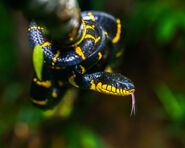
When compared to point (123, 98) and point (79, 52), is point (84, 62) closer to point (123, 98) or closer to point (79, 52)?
point (79, 52)

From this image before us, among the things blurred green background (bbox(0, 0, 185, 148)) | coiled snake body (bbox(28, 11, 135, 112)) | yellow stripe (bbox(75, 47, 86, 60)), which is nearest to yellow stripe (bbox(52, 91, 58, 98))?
coiled snake body (bbox(28, 11, 135, 112))

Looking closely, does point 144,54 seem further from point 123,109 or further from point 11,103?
point 11,103

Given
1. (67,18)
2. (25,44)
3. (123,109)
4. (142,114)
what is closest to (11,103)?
(25,44)

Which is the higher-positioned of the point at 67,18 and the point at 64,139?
the point at 67,18

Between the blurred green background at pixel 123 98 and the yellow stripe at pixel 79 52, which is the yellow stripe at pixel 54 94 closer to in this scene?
the yellow stripe at pixel 79 52

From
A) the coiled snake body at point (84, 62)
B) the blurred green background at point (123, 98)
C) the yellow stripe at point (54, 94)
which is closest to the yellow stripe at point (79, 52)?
the coiled snake body at point (84, 62)

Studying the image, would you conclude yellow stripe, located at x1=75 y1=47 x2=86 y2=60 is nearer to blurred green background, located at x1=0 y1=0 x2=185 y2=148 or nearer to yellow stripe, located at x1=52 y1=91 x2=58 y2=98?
yellow stripe, located at x1=52 y1=91 x2=58 y2=98

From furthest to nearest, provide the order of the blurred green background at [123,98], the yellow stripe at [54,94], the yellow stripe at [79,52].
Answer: the blurred green background at [123,98] → the yellow stripe at [54,94] → the yellow stripe at [79,52]

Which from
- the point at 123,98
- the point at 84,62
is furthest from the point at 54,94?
the point at 123,98
